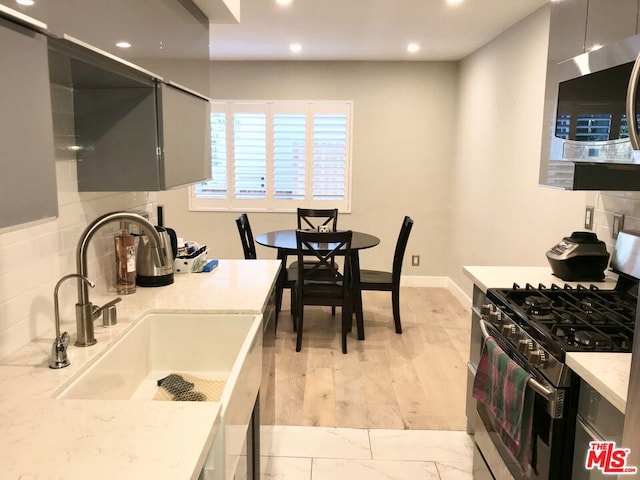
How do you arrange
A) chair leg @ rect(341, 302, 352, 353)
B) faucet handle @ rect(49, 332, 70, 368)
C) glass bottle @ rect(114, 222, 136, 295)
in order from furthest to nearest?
chair leg @ rect(341, 302, 352, 353) → glass bottle @ rect(114, 222, 136, 295) → faucet handle @ rect(49, 332, 70, 368)

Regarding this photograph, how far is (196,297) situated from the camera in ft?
6.80

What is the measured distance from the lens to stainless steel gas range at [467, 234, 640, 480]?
60.5 inches

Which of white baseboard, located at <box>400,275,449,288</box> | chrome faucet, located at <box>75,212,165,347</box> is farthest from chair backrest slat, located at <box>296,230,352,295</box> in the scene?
chrome faucet, located at <box>75,212,165,347</box>

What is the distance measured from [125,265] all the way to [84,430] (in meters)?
1.16

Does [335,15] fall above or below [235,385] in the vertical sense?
above

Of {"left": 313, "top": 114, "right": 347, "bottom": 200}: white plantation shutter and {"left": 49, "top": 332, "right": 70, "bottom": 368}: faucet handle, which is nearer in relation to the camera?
{"left": 49, "top": 332, "right": 70, "bottom": 368}: faucet handle

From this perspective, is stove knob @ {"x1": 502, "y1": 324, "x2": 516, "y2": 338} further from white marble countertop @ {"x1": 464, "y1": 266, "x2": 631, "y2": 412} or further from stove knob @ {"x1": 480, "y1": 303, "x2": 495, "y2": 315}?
white marble countertop @ {"x1": 464, "y1": 266, "x2": 631, "y2": 412}

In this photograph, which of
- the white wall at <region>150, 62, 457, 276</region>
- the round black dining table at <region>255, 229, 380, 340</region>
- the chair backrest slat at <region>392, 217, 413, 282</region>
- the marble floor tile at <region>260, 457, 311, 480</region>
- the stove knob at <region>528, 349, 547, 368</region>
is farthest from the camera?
the white wall at <region>150, 62, 457, 276</region>

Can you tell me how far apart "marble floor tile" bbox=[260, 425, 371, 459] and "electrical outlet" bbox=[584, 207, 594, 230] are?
5.36 feet

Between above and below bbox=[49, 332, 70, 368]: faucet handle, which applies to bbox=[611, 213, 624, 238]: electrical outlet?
above

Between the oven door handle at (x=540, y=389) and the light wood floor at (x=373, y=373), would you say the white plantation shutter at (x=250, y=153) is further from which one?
the oven door handle at (x=540, y=389)

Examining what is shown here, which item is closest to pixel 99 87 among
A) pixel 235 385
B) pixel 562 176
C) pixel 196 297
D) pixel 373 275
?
pixel 196 297

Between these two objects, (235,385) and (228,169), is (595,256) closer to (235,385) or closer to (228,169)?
(235,385)

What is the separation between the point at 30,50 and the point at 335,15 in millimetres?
3079
